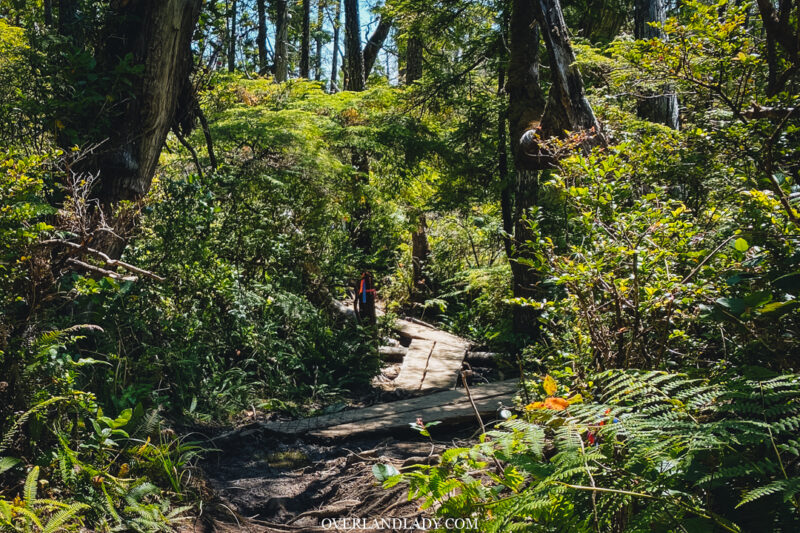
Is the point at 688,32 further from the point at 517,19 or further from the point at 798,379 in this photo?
the point at 798,379

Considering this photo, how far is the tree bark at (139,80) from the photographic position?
18.0 ft

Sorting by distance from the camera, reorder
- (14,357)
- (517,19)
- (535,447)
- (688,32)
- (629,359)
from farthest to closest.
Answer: (517,19), (688,32), (14,357), (629,359), (535,447)

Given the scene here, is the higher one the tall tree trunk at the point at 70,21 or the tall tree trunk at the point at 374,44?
the tall tree trunk at the point at 374,44

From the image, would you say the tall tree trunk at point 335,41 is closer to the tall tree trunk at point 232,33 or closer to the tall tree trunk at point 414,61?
A: the tall tree trunk at point 232,33

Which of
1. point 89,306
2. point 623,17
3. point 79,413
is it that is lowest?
point 79,413

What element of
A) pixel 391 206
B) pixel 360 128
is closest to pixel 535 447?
pixel 360 128

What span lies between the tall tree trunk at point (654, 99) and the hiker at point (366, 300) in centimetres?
497

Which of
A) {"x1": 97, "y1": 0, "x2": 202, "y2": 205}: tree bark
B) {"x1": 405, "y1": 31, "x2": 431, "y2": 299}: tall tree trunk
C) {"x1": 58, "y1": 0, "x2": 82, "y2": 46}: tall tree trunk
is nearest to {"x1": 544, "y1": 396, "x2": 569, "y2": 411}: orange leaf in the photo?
{"x1": 97, "y1": 0, "x2": 202, "y2": 205}: tree bark

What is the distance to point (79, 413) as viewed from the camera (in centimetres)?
380

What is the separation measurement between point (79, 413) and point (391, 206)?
717 centimetres

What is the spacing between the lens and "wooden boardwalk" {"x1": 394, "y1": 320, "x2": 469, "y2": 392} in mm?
8398

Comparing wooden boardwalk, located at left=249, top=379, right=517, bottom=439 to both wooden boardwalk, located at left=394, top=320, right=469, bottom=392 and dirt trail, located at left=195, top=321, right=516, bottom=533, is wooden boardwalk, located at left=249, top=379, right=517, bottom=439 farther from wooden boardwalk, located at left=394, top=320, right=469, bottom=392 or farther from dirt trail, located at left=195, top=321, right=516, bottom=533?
wooden boardwalk, located at left=394, top=320, right=469, bottom=392

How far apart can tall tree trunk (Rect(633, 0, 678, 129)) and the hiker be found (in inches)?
196

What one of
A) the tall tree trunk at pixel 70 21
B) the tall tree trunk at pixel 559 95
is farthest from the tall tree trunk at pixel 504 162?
the tall tree trunk at pixel 70 21
